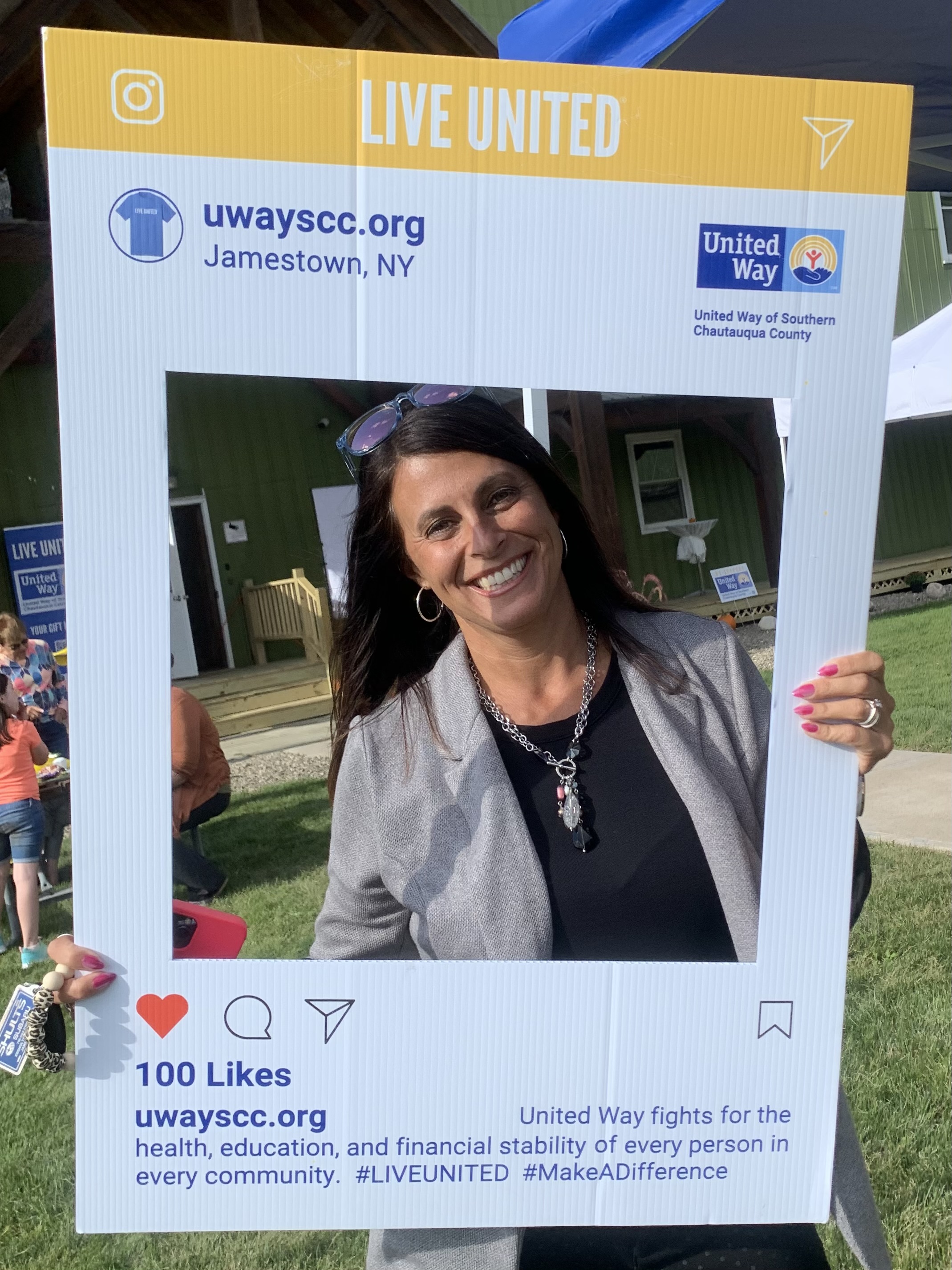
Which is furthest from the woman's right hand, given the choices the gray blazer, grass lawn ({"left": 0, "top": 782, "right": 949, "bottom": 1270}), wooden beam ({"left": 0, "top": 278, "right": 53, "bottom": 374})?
wooden beam ({"left": 0, "top": 278, "right": 53, "bottom": 374})

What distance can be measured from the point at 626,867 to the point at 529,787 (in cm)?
18

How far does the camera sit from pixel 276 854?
6699 mm

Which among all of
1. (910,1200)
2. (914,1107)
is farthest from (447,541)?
(914,1107)

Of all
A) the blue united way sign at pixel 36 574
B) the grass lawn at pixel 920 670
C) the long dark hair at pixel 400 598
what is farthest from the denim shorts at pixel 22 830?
the blue united way sign at pixel 36 574

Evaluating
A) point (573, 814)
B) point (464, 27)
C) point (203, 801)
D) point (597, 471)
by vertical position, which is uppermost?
point (464, 27)

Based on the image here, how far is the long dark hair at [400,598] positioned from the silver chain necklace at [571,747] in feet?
0.18

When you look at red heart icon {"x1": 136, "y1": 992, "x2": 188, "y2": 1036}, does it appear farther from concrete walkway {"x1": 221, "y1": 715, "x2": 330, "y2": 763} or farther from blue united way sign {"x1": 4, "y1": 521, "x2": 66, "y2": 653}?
blue united way sign {"x1": 4, "y1": 521, "x2": 66, "y2": 653}

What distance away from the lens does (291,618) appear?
693 centimetres

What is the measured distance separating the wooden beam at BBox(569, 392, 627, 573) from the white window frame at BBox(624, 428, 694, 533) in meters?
4.73

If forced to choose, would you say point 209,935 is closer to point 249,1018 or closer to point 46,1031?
point 249,1018

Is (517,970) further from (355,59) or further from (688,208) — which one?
(355,59)

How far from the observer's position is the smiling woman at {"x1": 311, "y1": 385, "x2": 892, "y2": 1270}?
1520mm

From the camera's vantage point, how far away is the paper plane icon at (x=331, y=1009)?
1386 mm

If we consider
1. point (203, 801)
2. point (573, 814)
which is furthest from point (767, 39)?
point (203, 801)
